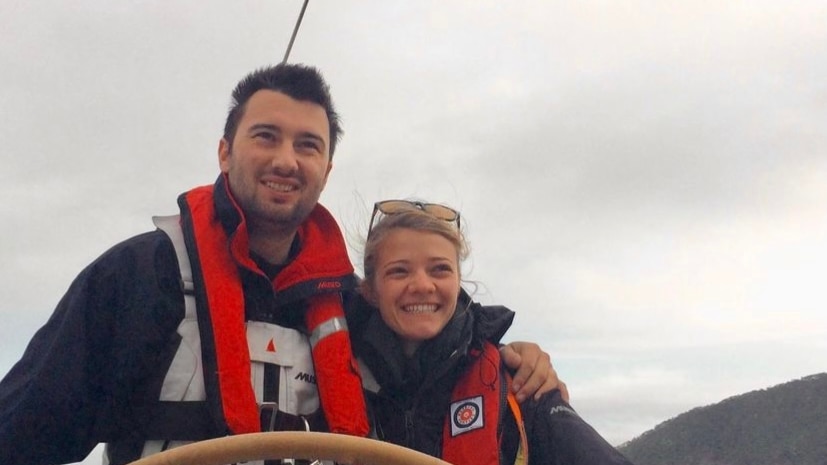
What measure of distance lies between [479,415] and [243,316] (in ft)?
2.96

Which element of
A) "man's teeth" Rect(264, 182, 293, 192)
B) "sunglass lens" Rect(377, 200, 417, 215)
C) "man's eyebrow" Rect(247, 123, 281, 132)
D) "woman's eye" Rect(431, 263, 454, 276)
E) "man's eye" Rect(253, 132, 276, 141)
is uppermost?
"man's eyebrow" Rect(247, 123, 281, 132)

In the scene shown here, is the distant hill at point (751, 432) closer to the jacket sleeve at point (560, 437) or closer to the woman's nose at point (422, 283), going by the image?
the jacket sleeve at point (560, 437)

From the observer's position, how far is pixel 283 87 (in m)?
3.01

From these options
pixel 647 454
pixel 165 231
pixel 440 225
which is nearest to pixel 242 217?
pixel 165 231

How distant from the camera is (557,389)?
9.55 ft

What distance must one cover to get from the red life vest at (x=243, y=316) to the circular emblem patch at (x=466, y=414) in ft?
1.15

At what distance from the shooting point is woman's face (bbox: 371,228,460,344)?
292 cm

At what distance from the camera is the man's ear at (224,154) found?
2.96 metres

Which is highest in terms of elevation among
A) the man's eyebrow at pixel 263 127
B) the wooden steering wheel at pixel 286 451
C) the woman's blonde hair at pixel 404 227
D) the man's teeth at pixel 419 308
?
the man's eyebrow at pixel 263 127

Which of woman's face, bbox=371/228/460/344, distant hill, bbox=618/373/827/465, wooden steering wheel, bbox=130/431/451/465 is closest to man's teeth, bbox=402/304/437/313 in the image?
woman's face, bbox=371/228/460/344

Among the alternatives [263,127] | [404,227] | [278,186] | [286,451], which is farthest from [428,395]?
[286,451]

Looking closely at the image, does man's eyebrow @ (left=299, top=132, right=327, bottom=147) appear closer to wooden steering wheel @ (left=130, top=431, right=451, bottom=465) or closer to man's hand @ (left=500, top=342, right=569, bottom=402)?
man's hand @ (left=500, top=342, right=569, bottom=402)

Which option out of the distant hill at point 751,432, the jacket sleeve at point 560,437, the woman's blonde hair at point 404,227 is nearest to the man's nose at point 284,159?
the woman's blonde hair at point 404,227

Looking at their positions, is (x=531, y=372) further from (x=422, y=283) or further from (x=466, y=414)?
(x=422, y=283)
